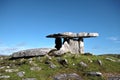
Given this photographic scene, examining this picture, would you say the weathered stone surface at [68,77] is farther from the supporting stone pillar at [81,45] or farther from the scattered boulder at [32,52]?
the supporting stone pillar at [81,45]

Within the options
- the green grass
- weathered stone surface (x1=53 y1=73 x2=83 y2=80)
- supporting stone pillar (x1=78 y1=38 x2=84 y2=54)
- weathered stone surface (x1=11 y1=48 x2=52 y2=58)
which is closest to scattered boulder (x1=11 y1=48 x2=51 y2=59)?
weathered stone surface (x1=11 y1=48 x2=52 y2=58)

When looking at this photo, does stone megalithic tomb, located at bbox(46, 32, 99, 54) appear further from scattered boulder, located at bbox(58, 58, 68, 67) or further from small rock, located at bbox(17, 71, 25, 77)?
small rock, located at bbox(17, 71, 25, 77)

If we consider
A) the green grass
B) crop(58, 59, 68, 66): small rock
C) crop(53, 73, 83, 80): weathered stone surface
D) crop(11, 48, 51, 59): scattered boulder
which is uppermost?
crop(11, 48, 51, 59): scattered boulder

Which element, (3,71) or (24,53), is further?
(24,53)

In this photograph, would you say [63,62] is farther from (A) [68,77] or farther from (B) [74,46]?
(B) [74,46]

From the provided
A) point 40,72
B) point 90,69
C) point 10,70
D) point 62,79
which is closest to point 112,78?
point 90,69

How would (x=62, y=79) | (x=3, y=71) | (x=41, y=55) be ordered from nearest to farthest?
1. (x=62, y=79)
2. (x=3, y=71)
3. (x=41, y=55)

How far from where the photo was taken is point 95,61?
109ft

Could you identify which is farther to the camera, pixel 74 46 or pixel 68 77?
pixel 74 46

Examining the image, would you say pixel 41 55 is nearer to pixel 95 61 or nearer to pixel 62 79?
pixel 95 61

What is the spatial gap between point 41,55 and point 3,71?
8.73 metres

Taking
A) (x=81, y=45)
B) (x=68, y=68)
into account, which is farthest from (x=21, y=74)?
(x=81, y=45)

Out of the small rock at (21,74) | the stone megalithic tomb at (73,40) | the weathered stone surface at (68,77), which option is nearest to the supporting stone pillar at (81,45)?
the stone megalithic tomb at (73,40)

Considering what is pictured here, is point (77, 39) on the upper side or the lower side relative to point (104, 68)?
upper
